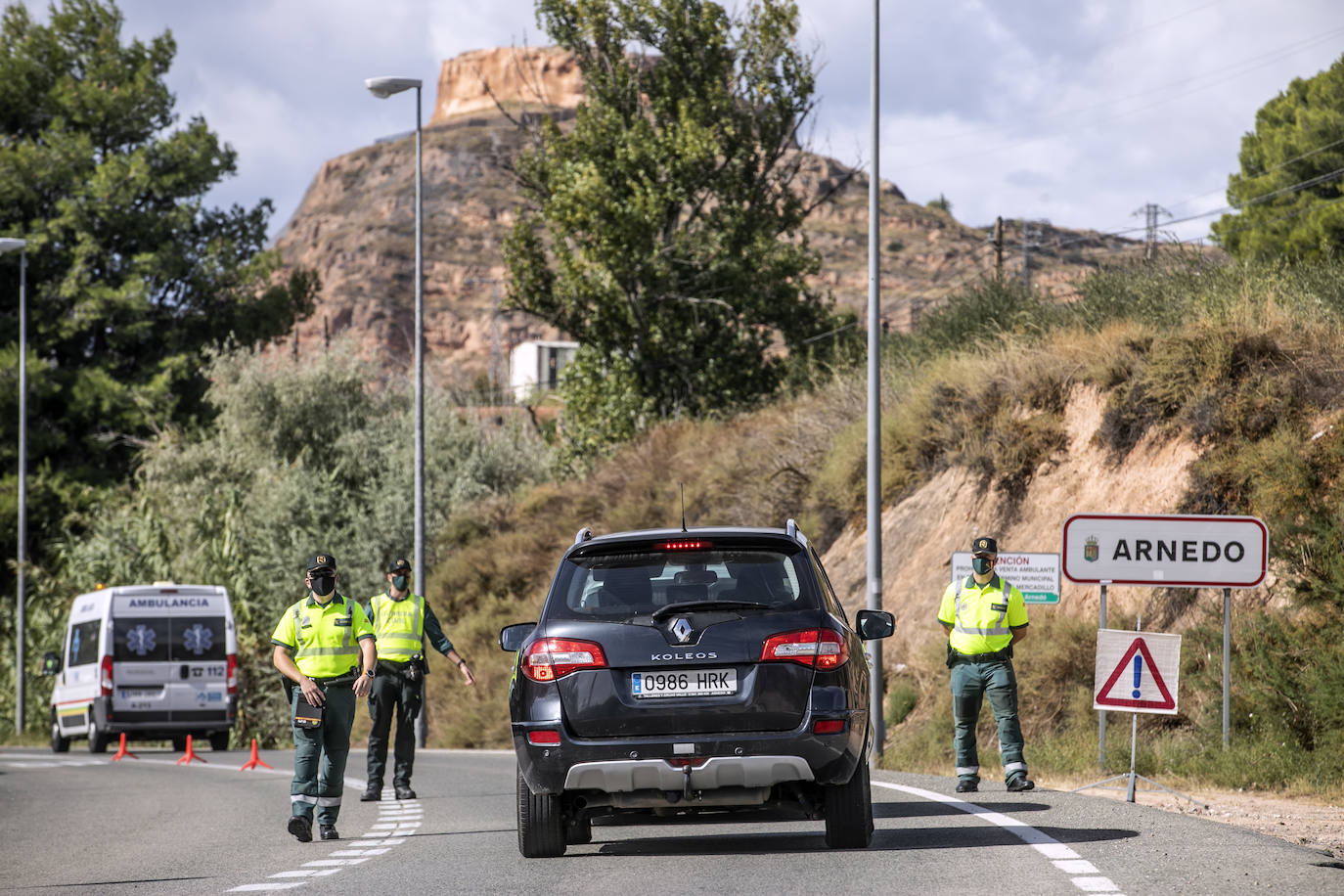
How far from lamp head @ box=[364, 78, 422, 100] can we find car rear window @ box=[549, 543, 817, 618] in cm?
1793

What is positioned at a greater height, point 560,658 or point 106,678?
point 560,658

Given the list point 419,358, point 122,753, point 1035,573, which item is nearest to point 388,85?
point 419,358

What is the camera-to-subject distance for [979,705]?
12.4 meters

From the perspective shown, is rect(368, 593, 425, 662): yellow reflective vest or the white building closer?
rect(368, 593, 425, 662): yellow reflective vest

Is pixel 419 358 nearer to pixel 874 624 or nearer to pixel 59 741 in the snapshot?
A: pixel 59 741

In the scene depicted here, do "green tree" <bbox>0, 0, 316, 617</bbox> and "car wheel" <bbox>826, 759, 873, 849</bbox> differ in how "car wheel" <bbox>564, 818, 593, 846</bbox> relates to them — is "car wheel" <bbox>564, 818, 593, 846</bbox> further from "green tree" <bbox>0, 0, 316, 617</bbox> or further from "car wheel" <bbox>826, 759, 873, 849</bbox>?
"green tree" <bbox>0, 0, 316, 617</bbox>

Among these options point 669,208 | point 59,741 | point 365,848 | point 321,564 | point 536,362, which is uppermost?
point 536,362

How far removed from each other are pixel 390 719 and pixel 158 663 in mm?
13341

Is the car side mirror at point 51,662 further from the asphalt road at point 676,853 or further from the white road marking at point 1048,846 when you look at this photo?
the white road marking at point 1048,846

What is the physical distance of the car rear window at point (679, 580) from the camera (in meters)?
8.47

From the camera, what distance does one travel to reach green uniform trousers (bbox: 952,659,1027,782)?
12.2 meters

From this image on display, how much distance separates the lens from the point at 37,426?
45.8 meters

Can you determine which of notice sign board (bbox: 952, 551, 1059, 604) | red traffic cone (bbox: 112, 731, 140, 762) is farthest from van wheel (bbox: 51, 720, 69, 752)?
notice sign board (bbox: 952, 551, 1059, 604)

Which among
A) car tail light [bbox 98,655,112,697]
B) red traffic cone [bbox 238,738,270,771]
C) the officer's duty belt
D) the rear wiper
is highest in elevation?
the rear wiper
